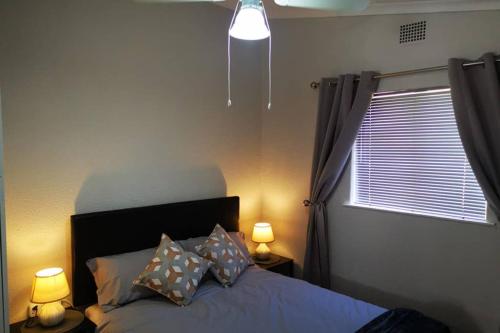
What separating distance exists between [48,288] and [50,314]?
166 mm

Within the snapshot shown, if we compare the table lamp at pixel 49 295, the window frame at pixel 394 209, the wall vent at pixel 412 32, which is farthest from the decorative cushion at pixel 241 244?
the wall vent at pixel 412 32

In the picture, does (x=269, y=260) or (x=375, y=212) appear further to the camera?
(x=269, y=260)

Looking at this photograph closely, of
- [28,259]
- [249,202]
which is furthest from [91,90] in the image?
[249,202]

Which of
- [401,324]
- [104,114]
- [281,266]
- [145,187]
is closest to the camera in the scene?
[401,324]

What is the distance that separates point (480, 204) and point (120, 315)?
249cm

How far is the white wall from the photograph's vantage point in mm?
2426

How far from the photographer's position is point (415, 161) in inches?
109

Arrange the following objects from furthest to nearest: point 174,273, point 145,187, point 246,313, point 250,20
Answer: point 145,187, point 174,273, point 246,313, point 250,20

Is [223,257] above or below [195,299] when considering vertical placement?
above

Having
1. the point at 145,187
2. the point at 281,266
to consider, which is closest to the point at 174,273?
the point at 145,187

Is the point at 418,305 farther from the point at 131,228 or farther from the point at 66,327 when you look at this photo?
the point at 66,327

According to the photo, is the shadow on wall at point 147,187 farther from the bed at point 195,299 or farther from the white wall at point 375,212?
the white wall at point 375,212

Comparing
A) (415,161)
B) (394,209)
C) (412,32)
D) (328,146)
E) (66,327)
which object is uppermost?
(412,32)

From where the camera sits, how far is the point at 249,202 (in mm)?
3686
